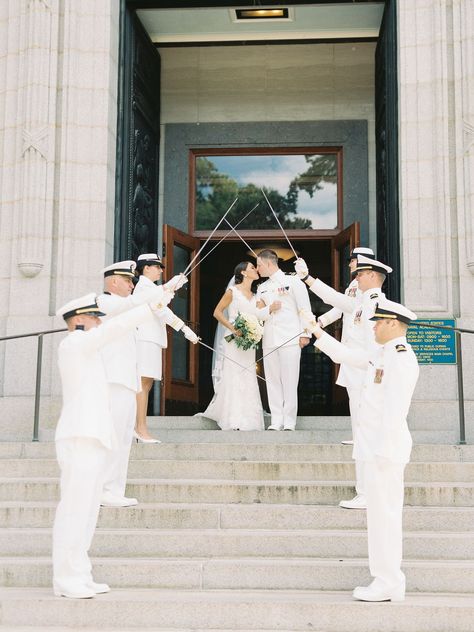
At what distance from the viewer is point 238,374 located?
11664 millimetres

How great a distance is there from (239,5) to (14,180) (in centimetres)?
434

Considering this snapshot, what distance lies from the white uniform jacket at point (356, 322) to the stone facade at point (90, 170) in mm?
2326

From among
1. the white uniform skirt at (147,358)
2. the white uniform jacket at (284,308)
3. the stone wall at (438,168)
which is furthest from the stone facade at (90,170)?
the white uniform skirt at (147,358)

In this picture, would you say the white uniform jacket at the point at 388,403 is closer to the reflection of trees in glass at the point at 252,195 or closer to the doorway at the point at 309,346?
the reflection of trees in glass at the point at 252,195

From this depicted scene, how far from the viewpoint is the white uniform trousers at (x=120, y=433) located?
8133mm

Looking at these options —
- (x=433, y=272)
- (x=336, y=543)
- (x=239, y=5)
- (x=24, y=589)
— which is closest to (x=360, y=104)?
(x=239, y=5)

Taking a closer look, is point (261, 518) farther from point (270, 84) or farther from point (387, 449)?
point (270, 84)

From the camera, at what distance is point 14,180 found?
12492 millimetres

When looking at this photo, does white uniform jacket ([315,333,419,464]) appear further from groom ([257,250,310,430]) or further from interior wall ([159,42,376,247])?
interior wall ([159,42,376,247])

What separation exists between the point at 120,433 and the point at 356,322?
255 cm

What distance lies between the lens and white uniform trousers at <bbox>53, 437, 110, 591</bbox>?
6.39 metres

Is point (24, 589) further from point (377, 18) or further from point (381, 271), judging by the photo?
point (377, 18)

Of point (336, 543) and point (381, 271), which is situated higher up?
point (381, 271)

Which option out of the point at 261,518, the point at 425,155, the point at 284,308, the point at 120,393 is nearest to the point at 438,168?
the point at 425,155
